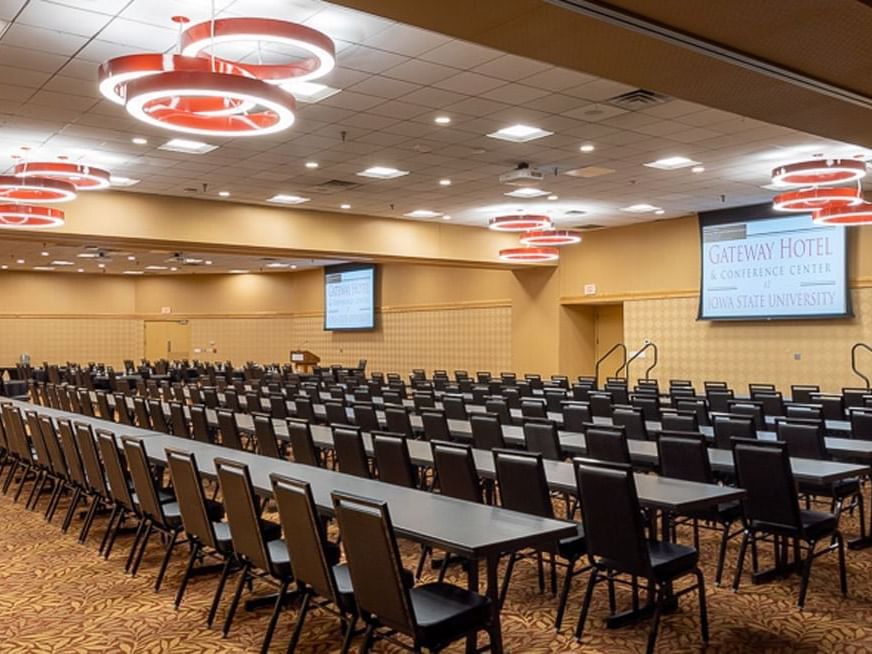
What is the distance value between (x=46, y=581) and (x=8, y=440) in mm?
4110

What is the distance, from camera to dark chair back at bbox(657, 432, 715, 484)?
5.71m

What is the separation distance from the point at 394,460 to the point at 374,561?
2469mm

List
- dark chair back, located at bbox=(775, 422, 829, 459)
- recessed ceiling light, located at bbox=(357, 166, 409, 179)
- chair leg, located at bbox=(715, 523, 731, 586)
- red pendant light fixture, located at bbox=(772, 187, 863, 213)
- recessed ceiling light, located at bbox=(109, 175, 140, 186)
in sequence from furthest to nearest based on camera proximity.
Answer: recessed ceiling light, located at bbox=(109, 175, 140, 186), recessed ceiling light, located at bbox=(357, 166, 409, 179), red pendant light fixture, located at bbox=(772, 187, 863, 213), dark chair back, located at bbox=(775, 422, 829, 459), chair leg, located at bbox=(715, 523, 731, 586)

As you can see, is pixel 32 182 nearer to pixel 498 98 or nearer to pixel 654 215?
pixel 498 98

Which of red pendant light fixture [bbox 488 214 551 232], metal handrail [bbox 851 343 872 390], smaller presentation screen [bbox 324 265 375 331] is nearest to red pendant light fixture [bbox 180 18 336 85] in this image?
red pendant light fixture [bbox 488 214 551 232]

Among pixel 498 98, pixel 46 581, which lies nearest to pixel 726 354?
pixel 498 98

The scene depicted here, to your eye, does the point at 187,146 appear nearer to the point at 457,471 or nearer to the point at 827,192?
the point at 457,471

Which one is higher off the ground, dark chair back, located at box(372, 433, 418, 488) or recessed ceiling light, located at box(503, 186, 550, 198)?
recessed ceiling light, located at box(503, 186, 550, 198)

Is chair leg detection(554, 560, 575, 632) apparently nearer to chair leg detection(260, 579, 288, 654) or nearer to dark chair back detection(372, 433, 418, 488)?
dark chair back detection(372, 433, 418, 488)

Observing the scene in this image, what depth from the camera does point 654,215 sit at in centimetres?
1783

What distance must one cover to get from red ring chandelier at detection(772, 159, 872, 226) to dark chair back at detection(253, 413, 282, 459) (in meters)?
8.05

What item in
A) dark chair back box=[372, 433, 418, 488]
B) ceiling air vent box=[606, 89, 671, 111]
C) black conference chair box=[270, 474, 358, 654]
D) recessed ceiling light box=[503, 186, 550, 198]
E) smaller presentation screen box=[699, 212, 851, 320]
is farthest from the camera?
smaller presentation screen box=[699, 212, 851, 320]

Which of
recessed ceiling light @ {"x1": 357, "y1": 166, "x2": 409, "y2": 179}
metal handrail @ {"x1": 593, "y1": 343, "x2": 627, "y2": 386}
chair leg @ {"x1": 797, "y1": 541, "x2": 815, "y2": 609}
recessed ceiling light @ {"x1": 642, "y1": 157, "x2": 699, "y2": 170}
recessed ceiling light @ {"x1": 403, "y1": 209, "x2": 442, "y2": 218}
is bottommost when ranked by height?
chair leg @ {"x1": 797, "y1": 541, "x2": 815, "y2": 609}

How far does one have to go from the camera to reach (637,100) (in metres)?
8.94
